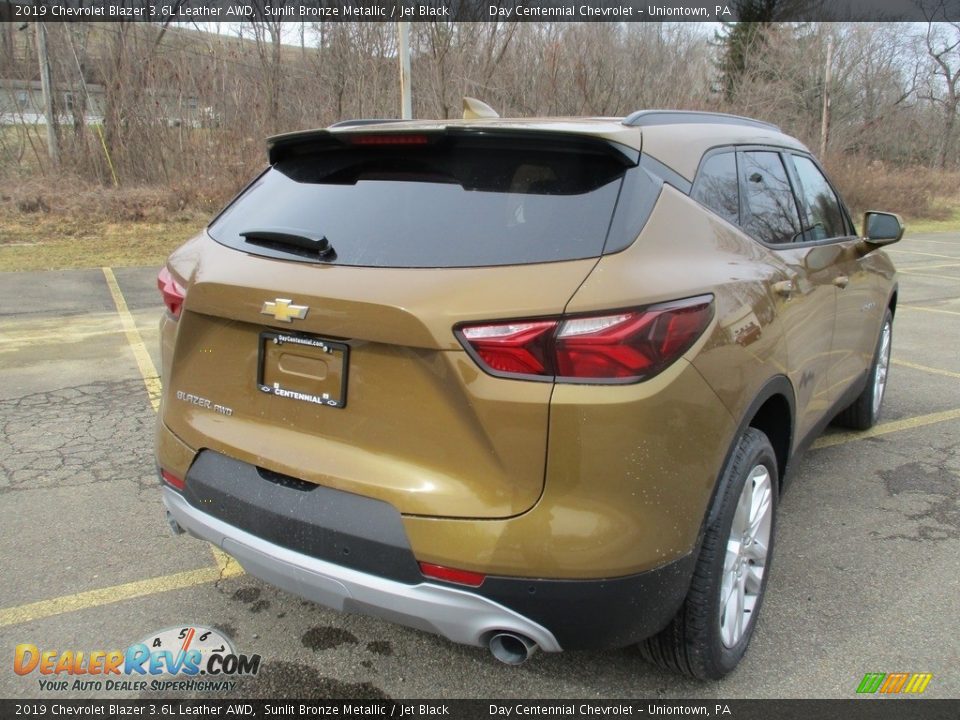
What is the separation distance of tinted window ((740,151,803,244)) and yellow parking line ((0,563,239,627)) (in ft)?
8.29

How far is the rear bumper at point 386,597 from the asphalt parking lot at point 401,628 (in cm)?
48

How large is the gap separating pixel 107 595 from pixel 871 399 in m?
4.34

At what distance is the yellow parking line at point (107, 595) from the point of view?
279cm

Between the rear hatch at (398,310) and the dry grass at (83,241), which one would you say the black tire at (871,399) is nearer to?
the rear hatch at (398,310)

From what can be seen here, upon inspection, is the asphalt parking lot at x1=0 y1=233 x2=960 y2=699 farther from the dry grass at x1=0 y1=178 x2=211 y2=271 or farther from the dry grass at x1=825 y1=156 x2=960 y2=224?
the dry grass at x1=825 y1=156 x2=960 y2=224

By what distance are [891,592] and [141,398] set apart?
15.5 feet

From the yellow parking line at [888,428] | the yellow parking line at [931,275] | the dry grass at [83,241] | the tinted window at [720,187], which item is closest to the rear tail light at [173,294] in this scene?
the tinted window at [720,187]

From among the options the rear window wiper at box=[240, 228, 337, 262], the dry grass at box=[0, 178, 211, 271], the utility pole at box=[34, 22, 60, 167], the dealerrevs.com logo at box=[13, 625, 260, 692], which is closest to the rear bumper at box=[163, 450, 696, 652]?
the dealerrevs.com logo at box=[13, 625, 260, 692]

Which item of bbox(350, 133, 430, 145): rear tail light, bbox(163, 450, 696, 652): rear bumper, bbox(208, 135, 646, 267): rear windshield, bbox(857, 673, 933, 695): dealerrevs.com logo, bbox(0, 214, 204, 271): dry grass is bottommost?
bbox(0, 214, 204, 271): dry grass

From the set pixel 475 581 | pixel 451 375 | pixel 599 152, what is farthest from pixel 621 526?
pixel 599 152

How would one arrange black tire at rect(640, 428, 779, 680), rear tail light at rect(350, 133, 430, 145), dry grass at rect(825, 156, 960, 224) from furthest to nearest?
1. dry grass at rect(825, 156, 960, 224)
2. rear tail light at rect(350, 133, 430, 145)
3. black tire at rect(640, 428, 779, 680)

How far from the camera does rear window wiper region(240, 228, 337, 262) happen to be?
2.19 m

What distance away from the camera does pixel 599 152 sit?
84.0 inches

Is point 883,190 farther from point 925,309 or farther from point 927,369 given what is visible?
point 927,369
